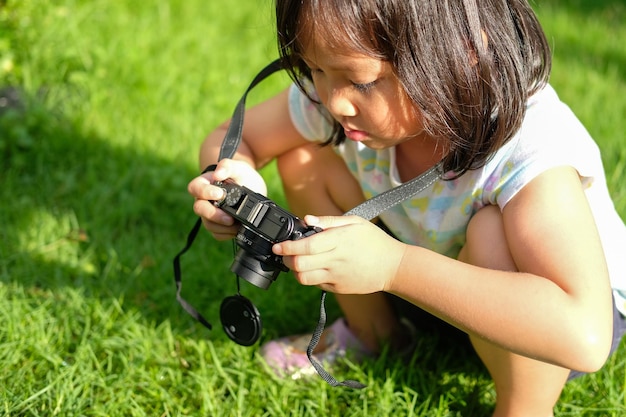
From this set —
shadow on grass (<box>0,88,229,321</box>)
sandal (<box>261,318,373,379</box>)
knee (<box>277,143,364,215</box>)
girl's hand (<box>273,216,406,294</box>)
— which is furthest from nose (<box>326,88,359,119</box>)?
shadow on grass (<box>0,88,229,321</box>)

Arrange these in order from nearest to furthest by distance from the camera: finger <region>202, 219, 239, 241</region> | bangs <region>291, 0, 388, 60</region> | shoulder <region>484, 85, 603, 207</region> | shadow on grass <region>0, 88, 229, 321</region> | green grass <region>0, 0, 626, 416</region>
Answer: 1. bangs <region>291, 0, 388, 60</region>
2. shoulder <region>484, 85, 603, 207</region>
3. finger <region>202, 219, 239, 241</region>
4. green grass <region>0, 0, 626, 416</region>
5. shadow on grass <region>0, 88, 229, 321</region>

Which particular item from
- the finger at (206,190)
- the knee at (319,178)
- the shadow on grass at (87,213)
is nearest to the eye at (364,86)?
the finger at (206,190)

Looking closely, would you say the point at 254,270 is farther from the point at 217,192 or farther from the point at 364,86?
the point at 364,86

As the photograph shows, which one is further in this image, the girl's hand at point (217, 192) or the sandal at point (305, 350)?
the sandal at point (305, 350)

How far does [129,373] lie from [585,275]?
1.05 m

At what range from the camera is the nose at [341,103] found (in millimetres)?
1546

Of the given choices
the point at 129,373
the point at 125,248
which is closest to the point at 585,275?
the point at 129,373

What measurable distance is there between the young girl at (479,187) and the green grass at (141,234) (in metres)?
0.39

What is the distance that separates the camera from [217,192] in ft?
5.41

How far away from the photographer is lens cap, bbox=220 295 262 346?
5.75ft

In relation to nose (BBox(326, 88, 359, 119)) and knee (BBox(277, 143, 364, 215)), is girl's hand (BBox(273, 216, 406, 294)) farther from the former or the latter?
knee (BBox(277, 143, 364, 215))

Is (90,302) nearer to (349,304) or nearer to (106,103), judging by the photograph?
(349,304)

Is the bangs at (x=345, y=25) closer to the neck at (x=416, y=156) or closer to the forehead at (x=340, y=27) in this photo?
the forehead at (x=340, y=27)

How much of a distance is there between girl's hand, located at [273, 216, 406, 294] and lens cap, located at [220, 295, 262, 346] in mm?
255
